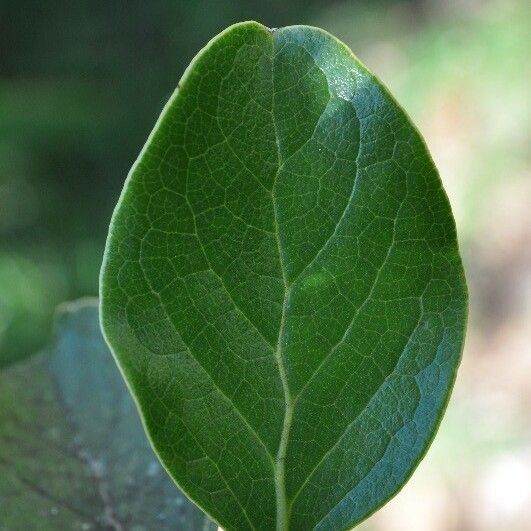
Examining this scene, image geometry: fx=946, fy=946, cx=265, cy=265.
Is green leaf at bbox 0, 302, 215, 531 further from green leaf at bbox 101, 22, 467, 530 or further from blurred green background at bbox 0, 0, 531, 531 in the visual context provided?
blurred green background at bbox 0, 0, 531, 531

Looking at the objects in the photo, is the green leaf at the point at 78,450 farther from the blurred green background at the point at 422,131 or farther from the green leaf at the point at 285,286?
the blurred green background at the point at 422,131

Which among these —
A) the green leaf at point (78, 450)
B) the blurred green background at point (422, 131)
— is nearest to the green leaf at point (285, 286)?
the green leaf at point (78, 450)

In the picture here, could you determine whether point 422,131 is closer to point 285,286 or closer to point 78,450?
point 78,450

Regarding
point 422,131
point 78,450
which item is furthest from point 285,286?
point 422,131

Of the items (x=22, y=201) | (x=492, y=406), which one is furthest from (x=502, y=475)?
(x=22, y=201)

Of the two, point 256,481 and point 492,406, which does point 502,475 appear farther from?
point 256,481
